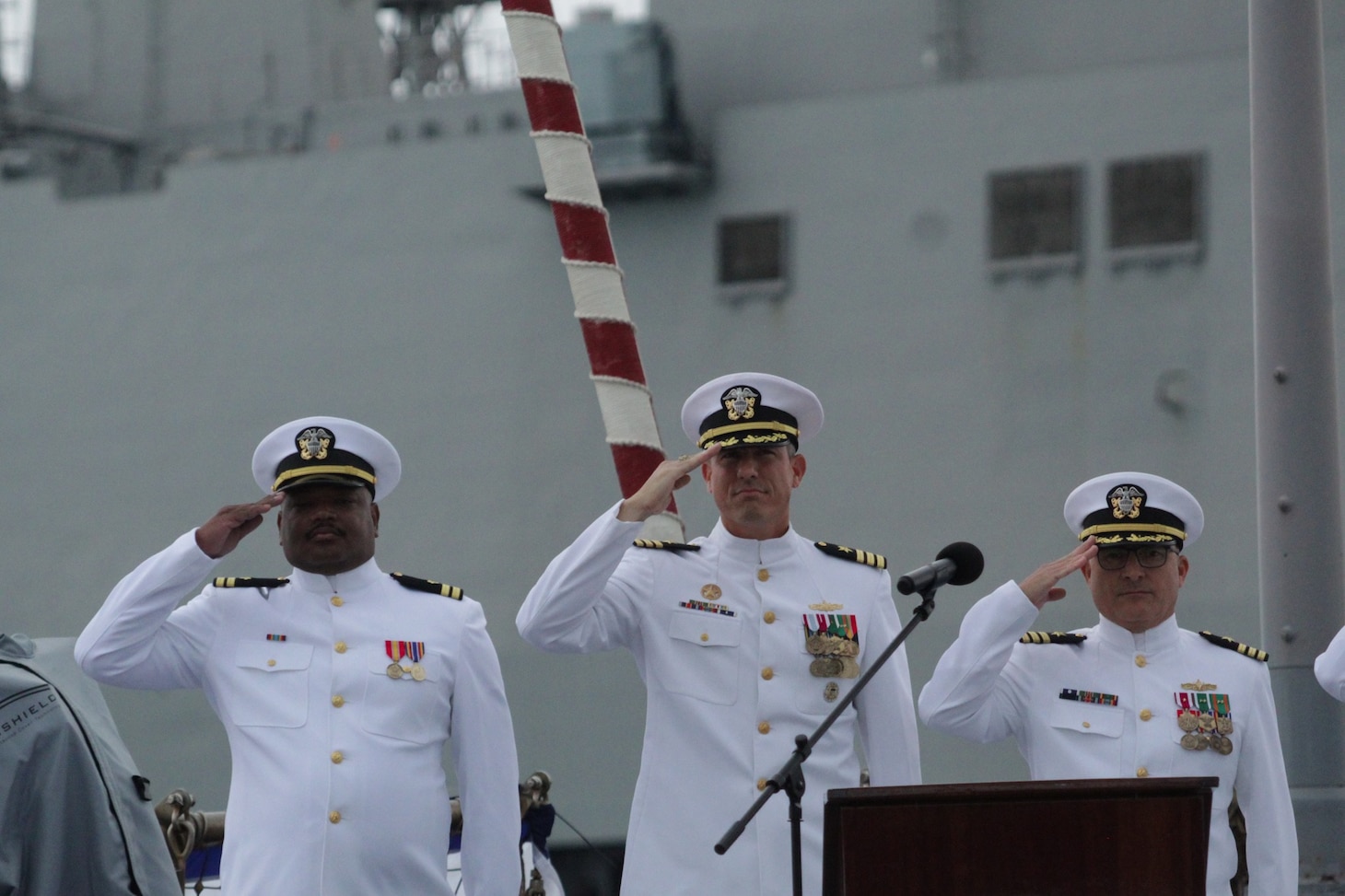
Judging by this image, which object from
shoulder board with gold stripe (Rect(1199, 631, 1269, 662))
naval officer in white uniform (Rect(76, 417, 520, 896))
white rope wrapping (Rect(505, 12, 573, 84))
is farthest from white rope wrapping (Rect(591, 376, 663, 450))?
shoulder board with gold stripe (Rect(1199, 631, 1269, 662))

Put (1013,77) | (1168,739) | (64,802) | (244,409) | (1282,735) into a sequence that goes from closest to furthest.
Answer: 1. (64,802)
2. (1168,739)
3. (1282,735)
4. (1013,77)
5. (244,409)

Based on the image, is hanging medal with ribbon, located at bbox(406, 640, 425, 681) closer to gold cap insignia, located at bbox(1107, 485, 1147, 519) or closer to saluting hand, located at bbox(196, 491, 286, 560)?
saluting hand, located at bbox(196, 491, 286, 560)

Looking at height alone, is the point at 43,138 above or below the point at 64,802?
above

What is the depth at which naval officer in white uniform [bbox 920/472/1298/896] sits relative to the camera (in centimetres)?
311

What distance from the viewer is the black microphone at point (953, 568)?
2.54 metres

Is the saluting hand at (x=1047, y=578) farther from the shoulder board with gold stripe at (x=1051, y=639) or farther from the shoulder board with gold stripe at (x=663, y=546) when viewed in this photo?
the shoulder board with gold stripe at (x=663, y=546)

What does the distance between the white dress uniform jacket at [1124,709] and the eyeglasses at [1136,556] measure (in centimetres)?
12

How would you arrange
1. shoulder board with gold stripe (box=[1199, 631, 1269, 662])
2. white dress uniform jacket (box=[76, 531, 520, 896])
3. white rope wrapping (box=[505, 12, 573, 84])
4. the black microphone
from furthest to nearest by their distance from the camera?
white rope wrapping (box=[505, 12, 573, 84])
shoulder board with gold stripe (box=[1199, 631, 1269, 662])
white dress uniform jacket (box=[76, 531, 520, 896])
the black microphone

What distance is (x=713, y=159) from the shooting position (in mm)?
10000

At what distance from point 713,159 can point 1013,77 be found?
1699 mm

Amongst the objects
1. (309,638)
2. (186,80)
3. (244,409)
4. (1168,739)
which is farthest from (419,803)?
(186,80)

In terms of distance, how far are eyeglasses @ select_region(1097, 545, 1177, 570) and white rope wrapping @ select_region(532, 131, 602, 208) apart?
1417mm

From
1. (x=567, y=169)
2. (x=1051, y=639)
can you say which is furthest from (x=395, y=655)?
(x=567, y=169)

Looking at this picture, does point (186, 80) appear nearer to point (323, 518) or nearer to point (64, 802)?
point (323, 518)
